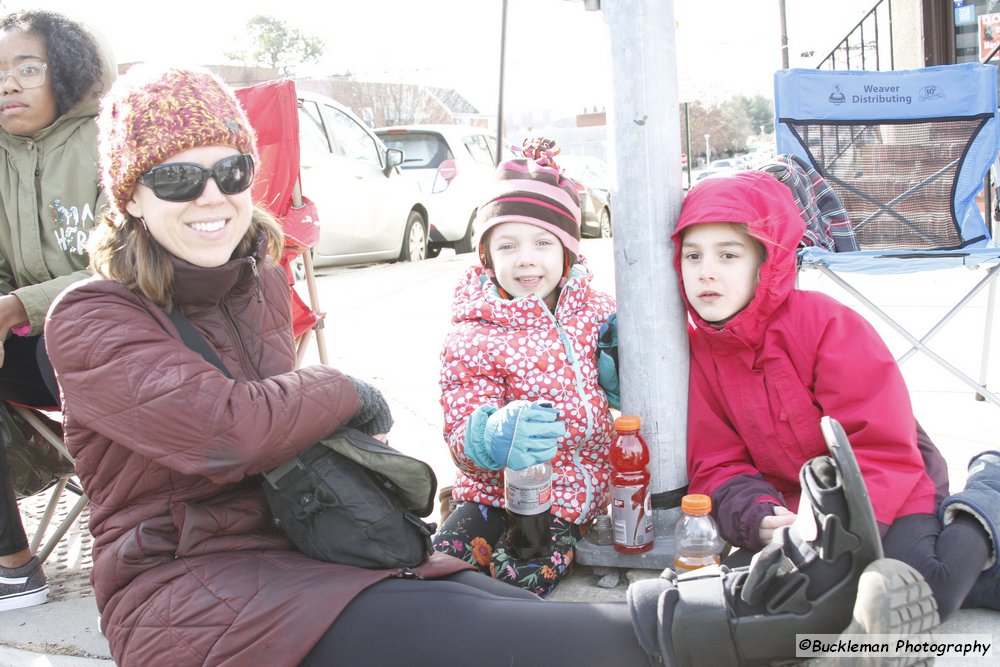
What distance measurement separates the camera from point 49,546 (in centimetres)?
292

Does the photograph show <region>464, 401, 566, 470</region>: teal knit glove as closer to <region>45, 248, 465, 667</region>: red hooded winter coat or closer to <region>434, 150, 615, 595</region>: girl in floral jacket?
<region>434, 150, 615, 595</region>: girl in floral jacket

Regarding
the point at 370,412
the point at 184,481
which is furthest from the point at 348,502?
the point at 184,481

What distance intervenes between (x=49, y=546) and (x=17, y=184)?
118 centimetres

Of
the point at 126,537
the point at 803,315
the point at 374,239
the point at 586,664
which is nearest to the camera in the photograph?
the point at 586,664

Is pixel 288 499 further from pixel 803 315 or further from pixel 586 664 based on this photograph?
pixel 803 315

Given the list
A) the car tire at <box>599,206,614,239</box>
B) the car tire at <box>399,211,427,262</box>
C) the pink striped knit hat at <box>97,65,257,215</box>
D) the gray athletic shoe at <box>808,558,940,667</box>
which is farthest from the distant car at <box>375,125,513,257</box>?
the gray athletic shoe at <box>808,558,940,667</box>

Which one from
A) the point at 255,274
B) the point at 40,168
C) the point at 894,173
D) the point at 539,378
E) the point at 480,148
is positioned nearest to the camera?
the point at 255,274

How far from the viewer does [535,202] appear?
2.67 meters

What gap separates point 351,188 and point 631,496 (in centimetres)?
755

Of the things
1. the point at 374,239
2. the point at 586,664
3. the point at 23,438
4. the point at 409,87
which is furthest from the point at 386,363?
the point at 409,87

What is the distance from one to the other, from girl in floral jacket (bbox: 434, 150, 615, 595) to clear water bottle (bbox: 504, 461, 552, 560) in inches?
1.1

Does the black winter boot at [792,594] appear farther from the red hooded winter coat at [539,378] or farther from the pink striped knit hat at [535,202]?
the pink striped knit hat at [535,202]

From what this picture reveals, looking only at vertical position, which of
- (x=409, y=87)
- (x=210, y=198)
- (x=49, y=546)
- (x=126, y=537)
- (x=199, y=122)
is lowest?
(x=49, y=546)

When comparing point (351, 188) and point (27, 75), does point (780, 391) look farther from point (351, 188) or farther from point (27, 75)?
point (351, 188)
